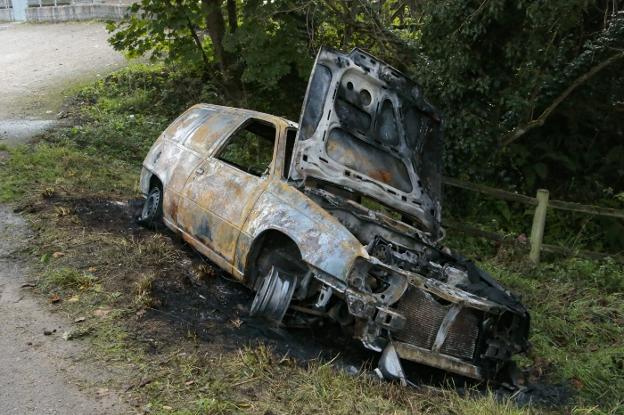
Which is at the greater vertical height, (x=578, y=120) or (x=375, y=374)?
(x=578, y=120)

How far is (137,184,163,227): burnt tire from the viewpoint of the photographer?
6.99 meters

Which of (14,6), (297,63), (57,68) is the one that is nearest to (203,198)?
(297,63)

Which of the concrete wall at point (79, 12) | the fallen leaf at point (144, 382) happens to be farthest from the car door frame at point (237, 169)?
the concrete wall at point (79, 12)

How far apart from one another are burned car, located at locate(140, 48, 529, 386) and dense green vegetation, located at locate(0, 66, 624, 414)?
447mm

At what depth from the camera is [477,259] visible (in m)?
8.05

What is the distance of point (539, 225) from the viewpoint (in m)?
7.55

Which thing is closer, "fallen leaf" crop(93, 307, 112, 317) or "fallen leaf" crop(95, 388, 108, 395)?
"fallen leaf" crop(95, 388, 108, 395)

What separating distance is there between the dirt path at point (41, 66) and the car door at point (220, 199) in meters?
6.37

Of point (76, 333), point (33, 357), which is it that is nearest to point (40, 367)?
point (33, 357)

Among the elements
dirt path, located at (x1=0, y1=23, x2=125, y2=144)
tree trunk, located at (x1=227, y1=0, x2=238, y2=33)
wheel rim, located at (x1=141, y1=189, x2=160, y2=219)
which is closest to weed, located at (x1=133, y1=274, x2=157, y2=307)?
wheel rim, located at (x1=141, y1=189, x2=160, y2=219)

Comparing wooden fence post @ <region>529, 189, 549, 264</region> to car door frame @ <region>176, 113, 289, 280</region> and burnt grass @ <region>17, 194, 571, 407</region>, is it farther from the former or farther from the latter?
car door frame @ <region>176, 113, 289, 280</region>

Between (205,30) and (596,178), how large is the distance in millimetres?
8481

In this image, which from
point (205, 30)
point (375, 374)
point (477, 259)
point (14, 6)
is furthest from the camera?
point (14, 6)

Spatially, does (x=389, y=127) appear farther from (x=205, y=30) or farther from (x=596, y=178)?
(x=205, y=30)
